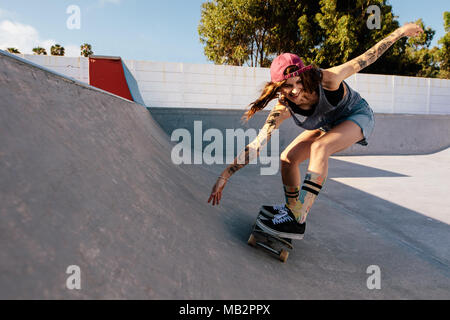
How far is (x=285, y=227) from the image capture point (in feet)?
6.05

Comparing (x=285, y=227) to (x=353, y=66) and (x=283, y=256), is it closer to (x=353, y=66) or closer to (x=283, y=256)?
(x=283, y=256)

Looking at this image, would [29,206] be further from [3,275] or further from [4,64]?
[4,64]

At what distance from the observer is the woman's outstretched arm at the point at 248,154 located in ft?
6.81

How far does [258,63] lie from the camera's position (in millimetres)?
20406

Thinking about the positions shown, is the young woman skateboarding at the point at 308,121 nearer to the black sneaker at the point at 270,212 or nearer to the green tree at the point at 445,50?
the black sneaker at the point at 270,212

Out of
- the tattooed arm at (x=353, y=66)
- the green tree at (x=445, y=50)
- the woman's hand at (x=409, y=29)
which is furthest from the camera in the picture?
the green tree at (x=445, y=50)

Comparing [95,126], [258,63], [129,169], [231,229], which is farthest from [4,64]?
[258,63]

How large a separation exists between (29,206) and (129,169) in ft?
2.83

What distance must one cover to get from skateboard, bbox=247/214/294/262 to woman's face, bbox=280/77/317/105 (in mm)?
998

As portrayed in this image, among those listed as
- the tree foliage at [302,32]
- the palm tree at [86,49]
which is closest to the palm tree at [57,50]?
the palm tree at [86,49]

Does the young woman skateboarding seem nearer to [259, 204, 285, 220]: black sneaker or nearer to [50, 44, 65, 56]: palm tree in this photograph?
[259, 204, 285, 220]: black sneaker

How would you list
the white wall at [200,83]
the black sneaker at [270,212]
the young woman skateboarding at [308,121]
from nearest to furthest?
the young woman skateboarding at [308,121] < the black sneaker at [270,212] < the white wall at [200,83]

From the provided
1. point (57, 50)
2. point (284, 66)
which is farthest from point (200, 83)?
point (57, 50)

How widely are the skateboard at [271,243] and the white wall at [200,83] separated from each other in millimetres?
7067
